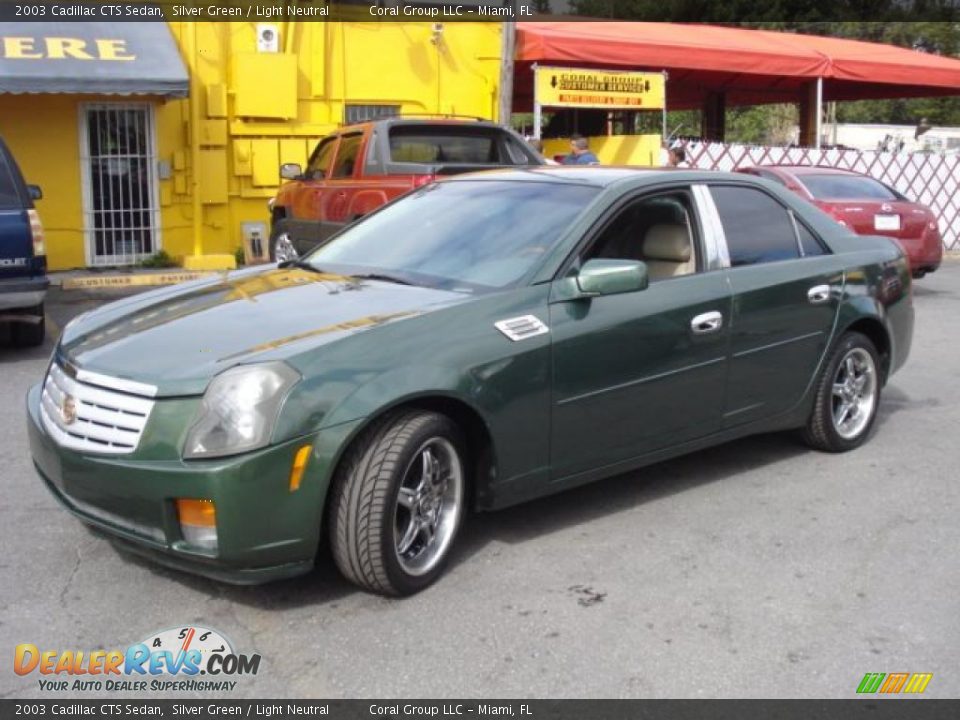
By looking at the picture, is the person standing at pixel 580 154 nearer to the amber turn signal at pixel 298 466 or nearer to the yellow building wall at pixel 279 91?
the yellow building wall at pixel 279 91

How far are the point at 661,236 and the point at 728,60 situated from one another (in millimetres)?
14304

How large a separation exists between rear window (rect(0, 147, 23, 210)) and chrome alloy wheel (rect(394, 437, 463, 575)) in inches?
224

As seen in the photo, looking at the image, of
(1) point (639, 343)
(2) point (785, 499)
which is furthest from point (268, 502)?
(2) point (785, 499)

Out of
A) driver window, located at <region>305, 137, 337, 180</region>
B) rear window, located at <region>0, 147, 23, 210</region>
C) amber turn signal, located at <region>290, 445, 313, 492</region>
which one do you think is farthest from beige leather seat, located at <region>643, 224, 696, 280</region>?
driver window, located at <region>305, 137, 337, 180</region>

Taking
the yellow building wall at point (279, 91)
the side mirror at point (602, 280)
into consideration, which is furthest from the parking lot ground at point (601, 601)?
the yellow building wall at point (279, 91)

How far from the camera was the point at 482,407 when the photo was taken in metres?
4.00

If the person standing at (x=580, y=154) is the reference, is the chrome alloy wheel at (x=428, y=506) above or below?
below

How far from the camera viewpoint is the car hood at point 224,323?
3.70 m

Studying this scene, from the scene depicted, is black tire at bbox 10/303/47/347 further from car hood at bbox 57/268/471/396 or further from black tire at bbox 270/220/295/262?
car hood at bbox 57/268/471/396

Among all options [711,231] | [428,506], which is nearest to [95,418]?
[428,506]

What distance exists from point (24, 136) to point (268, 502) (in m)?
12.0

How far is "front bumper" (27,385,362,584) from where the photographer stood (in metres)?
3.46

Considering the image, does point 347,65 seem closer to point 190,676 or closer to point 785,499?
point 785,499

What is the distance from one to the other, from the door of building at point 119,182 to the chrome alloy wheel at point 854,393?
11.0 meters
